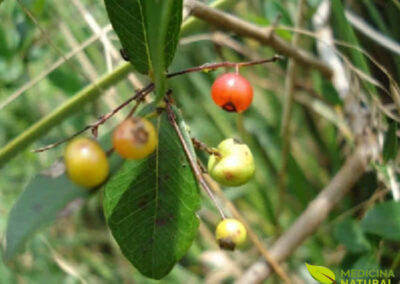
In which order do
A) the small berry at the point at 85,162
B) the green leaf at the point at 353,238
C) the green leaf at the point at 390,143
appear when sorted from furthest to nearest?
the green leaf at the point at 353,238, the green leaf at the point at 390,143, the small berry at the point at 85,162

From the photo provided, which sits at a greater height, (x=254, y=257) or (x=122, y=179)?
(x=122, y=179)

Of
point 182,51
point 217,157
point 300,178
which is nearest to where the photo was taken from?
point 217,157

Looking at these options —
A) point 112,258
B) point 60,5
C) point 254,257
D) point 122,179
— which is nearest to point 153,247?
point 122,179

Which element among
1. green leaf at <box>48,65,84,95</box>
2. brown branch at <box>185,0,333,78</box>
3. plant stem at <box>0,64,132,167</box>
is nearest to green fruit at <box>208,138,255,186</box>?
brown branch at <box>185,0,333,78</box>

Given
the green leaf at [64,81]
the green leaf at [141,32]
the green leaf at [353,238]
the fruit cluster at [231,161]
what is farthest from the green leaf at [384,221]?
the green leaf at [64,81]

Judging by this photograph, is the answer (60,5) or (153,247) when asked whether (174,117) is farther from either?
(60,5)

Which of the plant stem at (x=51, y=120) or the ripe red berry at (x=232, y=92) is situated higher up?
the plant stem at (x=51, y=120)

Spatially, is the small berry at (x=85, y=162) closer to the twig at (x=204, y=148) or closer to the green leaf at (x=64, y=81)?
the twig at (x=204, y=148)

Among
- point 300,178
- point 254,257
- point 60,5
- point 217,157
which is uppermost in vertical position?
point 60,5

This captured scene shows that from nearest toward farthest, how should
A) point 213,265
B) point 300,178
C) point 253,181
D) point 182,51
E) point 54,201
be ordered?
point 54,201 < point 300,178 < point 253,181 < point 213,265 < point 182,51
